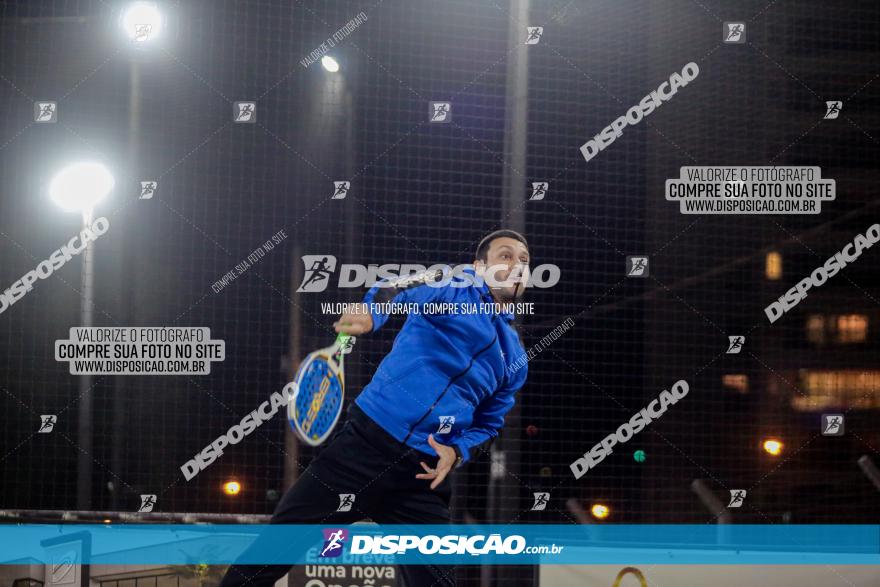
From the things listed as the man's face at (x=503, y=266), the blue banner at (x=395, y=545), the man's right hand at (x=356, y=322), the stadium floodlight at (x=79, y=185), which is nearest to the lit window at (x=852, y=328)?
the blue banner at (x=395, y=545)

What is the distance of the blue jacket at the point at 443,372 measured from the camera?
174 inches

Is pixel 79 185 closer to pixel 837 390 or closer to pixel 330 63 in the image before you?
pixel 330 63

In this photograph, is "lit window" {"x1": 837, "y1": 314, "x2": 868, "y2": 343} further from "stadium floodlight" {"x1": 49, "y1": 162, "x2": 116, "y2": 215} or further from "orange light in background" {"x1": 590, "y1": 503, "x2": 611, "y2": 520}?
"stadium floodlight" {"x1": 49, "y1": 162, "x2": 116, "y2": 215}

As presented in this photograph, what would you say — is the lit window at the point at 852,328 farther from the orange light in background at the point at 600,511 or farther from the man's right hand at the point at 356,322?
the man's right hand at the point at 356,322

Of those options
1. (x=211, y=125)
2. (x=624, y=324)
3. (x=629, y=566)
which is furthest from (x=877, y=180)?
(x=211, y=125)

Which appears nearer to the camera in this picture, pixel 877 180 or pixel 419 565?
pixel 419 565

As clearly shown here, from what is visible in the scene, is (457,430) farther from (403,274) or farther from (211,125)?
(211,125)

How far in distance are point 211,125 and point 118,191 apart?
0.59 metres

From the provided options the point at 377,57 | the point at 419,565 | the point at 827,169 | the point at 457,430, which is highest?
the point at 377,57

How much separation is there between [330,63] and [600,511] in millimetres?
2771

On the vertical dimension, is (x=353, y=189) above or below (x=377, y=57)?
below

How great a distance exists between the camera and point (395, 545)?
4.52 metres

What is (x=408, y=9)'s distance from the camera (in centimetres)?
473

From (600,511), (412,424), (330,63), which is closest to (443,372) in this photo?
Answer: (412,424)
